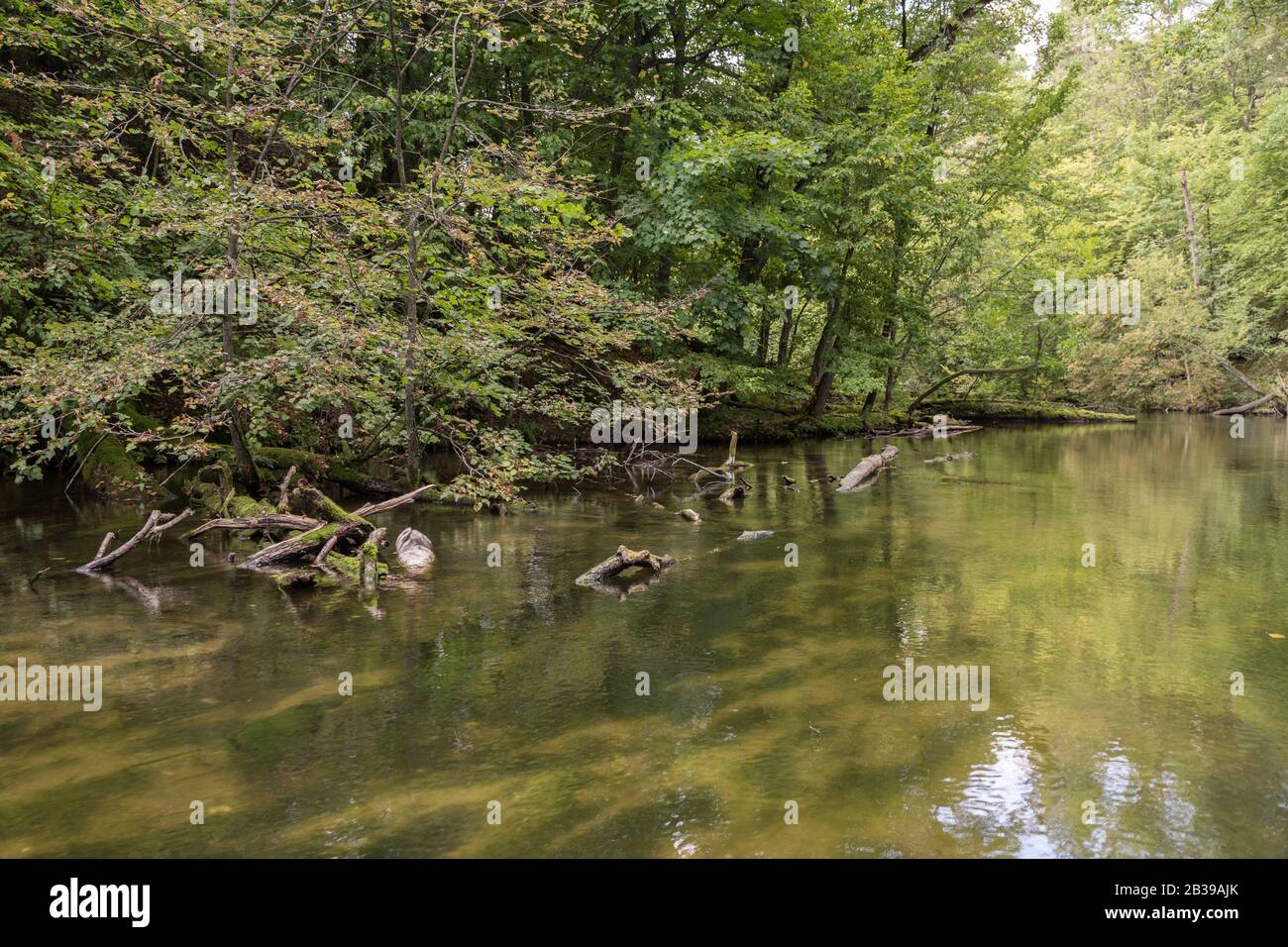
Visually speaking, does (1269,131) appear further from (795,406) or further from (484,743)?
(484,743)

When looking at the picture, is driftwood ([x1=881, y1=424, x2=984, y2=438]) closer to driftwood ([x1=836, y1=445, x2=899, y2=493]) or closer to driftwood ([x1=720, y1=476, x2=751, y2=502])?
driftwood ([x1=836, y1=445, x2=899, y2=493])

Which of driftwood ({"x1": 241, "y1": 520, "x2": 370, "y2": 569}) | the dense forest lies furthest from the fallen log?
driftwood ({"x1": 241, "y1": 520, "x2": 370, "y2": 569})

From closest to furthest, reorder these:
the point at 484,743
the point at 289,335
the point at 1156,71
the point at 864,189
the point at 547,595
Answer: the point at 484,743 < the point at 547,595 < the point at 289,335 < the point at 864,189 < the point at 1156,71

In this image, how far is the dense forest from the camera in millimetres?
9820

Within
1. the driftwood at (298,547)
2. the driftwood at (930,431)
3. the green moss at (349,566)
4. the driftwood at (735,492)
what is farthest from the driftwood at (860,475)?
the driftwood at (930,431)

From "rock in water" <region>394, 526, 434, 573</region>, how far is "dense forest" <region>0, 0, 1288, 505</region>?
780mm

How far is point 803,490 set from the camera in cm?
1520

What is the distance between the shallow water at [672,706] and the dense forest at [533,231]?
2684mm

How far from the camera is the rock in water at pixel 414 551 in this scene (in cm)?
945

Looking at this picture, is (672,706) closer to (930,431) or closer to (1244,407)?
(930,431)

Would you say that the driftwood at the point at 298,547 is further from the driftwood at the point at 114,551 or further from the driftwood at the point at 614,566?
the driftwood at the point at 614,566

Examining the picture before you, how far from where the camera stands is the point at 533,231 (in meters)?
→ 12.0
